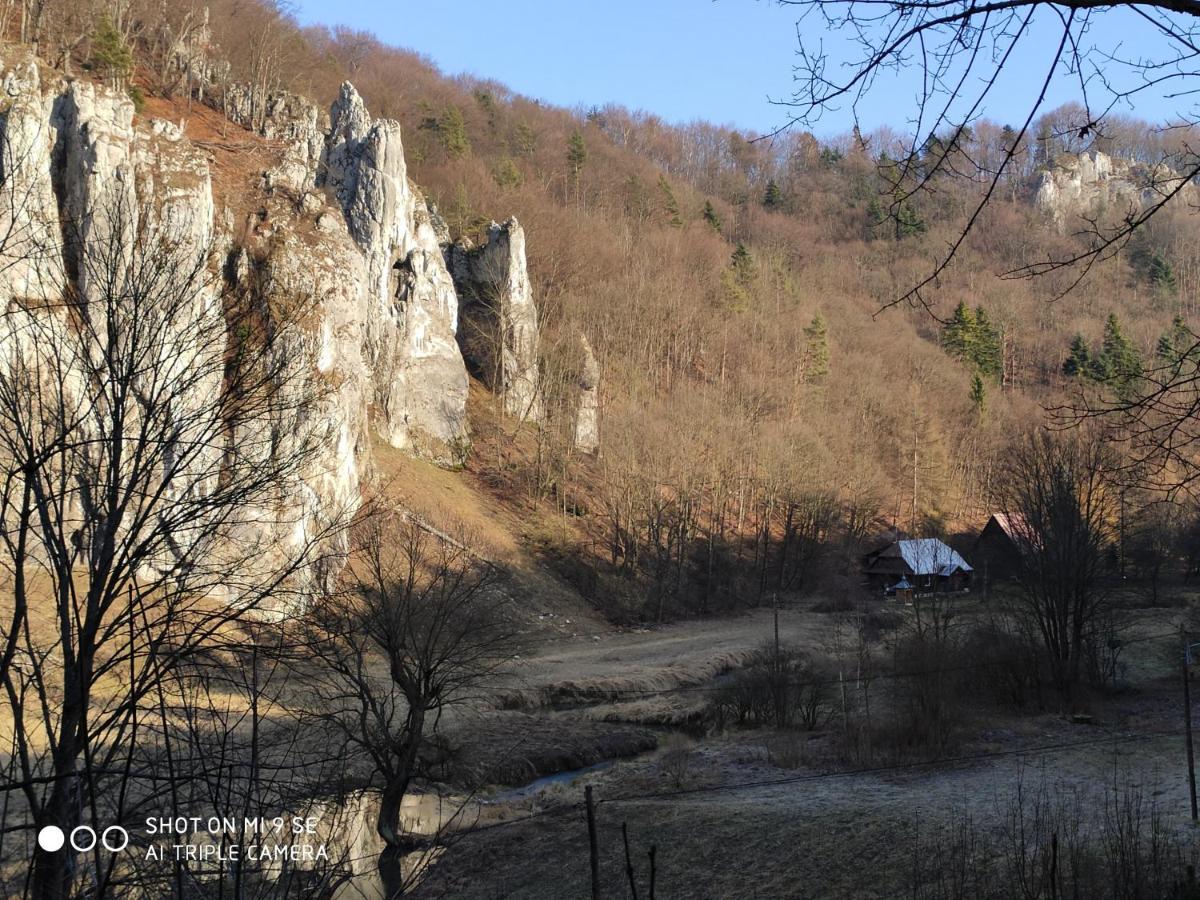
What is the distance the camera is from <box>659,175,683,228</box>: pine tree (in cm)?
8231

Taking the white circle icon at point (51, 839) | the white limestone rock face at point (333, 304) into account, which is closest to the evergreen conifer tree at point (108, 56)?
the white limestone rock face at point (333, 304)

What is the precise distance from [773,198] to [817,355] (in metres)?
48.1

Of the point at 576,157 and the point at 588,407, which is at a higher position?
the point at 576,157

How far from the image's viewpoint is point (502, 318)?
53.2 metres

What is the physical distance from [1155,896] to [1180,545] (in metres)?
41.9

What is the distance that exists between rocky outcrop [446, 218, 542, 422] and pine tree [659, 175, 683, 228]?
30003mm

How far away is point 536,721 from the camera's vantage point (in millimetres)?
23422

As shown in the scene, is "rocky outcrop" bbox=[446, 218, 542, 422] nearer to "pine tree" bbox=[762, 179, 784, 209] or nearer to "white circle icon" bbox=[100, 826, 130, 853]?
"white circle icon" bbox=[100, 826, 130, 853]

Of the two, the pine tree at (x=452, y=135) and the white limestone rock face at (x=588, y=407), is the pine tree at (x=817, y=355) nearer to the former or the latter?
the white limestone rock face at (x=588, y=407)

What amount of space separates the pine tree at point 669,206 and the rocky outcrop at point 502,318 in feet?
98.4

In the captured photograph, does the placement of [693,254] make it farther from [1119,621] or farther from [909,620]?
[1119,621]

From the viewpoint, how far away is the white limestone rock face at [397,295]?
44938mm

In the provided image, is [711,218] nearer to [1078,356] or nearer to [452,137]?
[452,137]

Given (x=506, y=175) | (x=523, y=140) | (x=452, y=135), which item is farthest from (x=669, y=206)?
(x=452, y=135)
